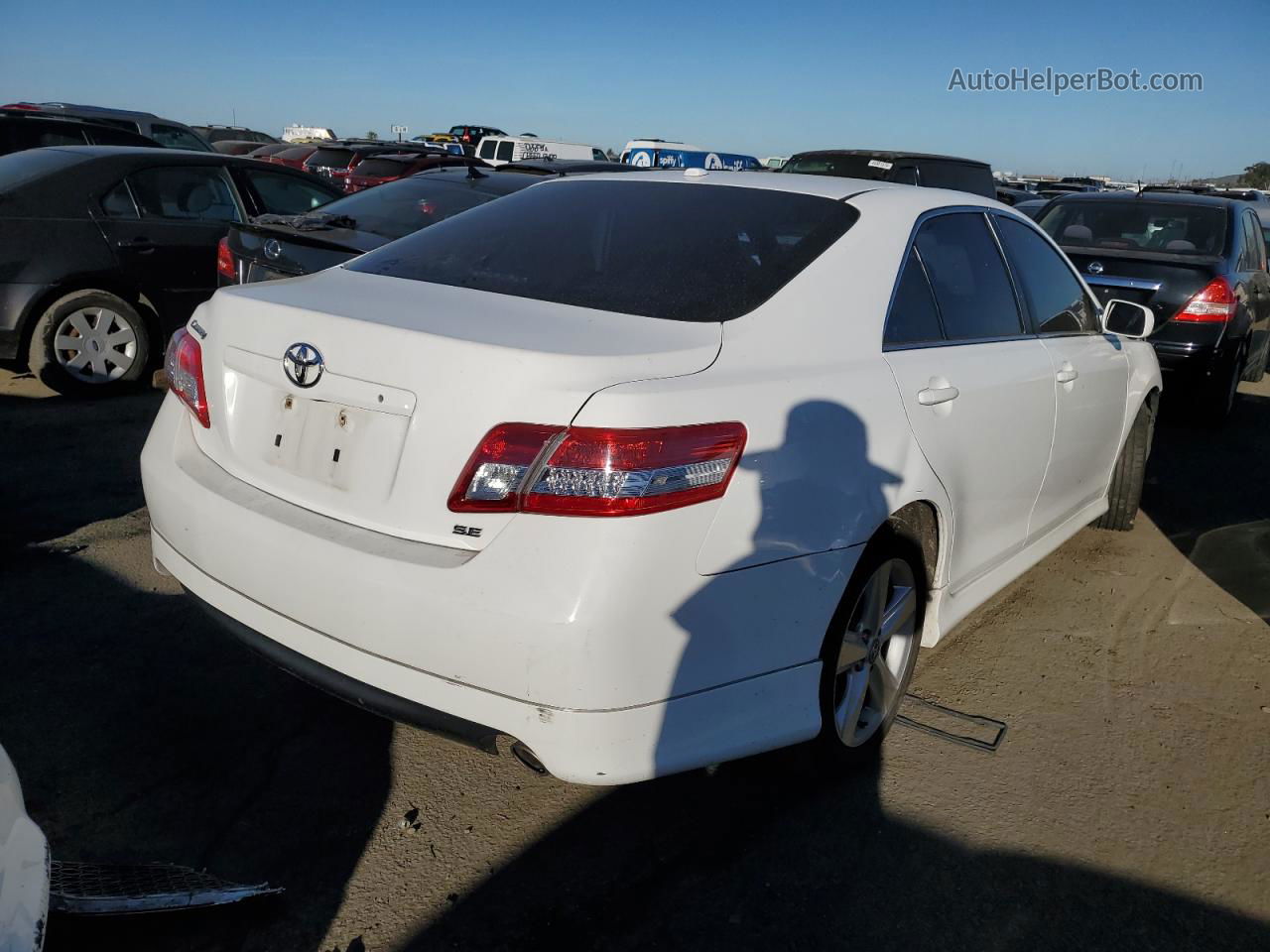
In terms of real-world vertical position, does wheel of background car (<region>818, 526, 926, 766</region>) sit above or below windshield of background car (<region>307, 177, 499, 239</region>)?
below

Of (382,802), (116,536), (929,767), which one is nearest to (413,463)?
(382,802)

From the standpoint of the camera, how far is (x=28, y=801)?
260cm

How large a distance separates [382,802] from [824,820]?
1.16 meters

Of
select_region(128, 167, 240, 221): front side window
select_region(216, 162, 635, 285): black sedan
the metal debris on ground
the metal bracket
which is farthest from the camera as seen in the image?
select_region(128, 167, 240, 221): front side window

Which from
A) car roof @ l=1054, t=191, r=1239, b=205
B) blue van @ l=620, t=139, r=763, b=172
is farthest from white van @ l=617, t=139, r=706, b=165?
car roof @ l=1054, t=191, r=1239, b=205

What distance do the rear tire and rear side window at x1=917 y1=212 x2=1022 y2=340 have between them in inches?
62.4

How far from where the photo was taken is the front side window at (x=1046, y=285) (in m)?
3.73

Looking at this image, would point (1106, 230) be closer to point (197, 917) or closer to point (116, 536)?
point (116, 536)

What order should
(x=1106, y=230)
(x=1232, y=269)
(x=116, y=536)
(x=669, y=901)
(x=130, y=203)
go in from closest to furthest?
(x=669, y=901)
(x=116, y=536)
(x=130, y=203)
(x=1232, y=269)
(x=1106, y=230)

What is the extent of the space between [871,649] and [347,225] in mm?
4830

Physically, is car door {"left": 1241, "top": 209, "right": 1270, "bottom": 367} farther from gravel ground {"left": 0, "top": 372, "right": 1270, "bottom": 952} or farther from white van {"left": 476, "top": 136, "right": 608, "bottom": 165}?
white van {"left": 476, "top": 136, "right": 608, "bottom": 165}

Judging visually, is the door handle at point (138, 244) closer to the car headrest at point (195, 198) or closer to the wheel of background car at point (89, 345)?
the wheel of background car at point (89, 345)

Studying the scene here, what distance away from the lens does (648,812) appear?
2.72 m

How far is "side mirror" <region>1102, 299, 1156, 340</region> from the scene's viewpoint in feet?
14.1
